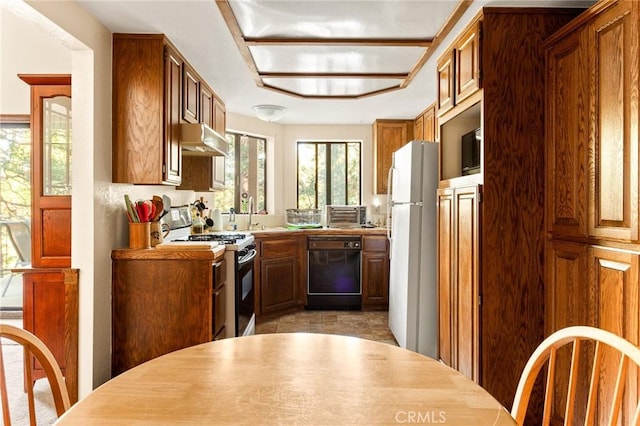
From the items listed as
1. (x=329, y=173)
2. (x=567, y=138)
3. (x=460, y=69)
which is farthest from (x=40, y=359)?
(x=329, y=173)

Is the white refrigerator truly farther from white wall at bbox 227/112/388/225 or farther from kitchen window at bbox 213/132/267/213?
kitchen window at bbox 213/132/267/213

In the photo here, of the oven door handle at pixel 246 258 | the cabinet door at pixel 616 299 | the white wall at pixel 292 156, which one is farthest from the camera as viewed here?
the white wall at pixel 292 156

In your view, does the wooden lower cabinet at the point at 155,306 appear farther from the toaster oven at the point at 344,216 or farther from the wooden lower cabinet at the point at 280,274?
the toaster oven at the point at 344,216

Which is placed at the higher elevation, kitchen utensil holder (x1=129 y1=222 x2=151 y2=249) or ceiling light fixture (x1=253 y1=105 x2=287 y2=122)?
ceiling light fixture (x1=253 y1=105 x2=287 y2=122)

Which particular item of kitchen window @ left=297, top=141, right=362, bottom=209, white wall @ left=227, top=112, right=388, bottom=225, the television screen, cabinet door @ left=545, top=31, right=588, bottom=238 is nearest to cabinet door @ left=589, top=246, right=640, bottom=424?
cabinet door @ left=545, top=31, right=588, bottom=238

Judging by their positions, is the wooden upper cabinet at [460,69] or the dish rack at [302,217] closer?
the wooden upper cabinet at [460,69]

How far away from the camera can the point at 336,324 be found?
13.0 ft

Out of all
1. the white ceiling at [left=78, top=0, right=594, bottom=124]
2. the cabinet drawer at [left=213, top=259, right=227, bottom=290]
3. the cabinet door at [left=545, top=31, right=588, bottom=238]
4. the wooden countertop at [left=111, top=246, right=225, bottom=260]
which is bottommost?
the cabinet drawer at [left=213, top=259, right=227, bottom=290]

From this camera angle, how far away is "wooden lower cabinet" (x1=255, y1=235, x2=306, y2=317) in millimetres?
4066

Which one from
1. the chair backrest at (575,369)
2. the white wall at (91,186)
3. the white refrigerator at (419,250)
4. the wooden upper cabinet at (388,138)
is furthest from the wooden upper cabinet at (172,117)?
the wooden upper cabinet at (388,138)

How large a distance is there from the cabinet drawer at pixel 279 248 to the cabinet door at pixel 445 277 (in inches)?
78.0
